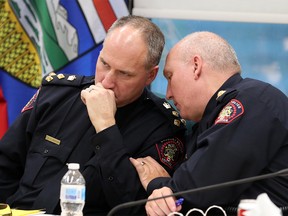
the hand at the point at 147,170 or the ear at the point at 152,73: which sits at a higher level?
the ear at the point at 152,73

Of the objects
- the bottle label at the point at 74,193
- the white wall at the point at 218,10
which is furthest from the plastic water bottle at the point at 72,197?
the white wall at the point at 218,10

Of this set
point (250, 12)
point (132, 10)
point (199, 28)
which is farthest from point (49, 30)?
point (250, 12)

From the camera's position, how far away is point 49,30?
386 centimetres

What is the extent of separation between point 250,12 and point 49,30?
119cm

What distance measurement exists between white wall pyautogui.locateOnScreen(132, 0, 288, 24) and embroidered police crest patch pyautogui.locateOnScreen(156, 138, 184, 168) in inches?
38.3

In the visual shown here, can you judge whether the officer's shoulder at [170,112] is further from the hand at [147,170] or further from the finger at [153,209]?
the finger at [153,209]

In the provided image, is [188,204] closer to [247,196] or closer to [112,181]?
[247,196]

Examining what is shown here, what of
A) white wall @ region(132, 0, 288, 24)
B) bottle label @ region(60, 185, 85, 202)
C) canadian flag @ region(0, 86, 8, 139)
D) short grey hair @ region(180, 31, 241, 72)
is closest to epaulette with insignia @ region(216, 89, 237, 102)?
short grey hair @ region(180, 31, 241, 72)

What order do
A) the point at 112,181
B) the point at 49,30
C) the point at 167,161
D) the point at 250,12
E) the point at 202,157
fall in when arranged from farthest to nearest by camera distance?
1. the point at 49,30
2. the point at 250,12
3. the point at 167,161
4. the point at 112,181
5. the point at 202,157

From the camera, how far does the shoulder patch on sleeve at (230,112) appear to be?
96.4 inches

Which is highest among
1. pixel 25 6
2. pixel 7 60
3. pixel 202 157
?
pixel 25 6

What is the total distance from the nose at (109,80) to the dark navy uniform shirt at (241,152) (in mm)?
535

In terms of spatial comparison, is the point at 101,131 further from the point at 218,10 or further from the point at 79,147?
the point at 218,10

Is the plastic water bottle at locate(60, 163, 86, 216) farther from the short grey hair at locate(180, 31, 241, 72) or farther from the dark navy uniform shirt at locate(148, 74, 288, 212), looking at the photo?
the short grey hair at locate(180, 31, 241, 72)
